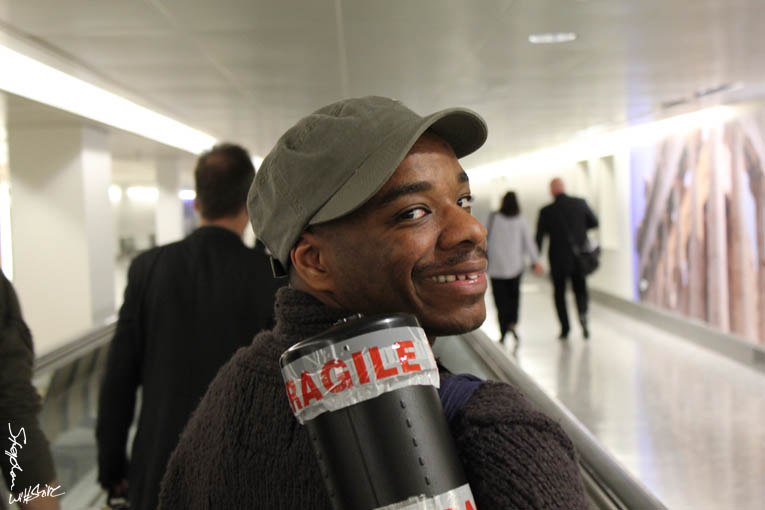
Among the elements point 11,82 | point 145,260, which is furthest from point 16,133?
point 145,260

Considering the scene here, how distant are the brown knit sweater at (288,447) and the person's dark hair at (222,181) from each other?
162 centimetres

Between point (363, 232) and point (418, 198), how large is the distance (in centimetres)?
7

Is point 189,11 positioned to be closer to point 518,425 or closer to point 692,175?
point 518,425

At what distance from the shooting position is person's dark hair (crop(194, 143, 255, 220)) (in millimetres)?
2488

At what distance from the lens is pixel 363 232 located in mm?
720

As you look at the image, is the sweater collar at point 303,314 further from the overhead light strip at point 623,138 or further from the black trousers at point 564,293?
the black trousers at point 564,293

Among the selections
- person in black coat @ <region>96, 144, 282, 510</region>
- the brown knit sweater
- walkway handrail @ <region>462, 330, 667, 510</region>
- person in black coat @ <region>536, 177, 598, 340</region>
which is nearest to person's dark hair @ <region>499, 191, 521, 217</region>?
person in black coat @ <region>536, 177, 598, 340</region>

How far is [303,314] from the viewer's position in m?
0.78

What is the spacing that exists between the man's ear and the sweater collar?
0.07 feet

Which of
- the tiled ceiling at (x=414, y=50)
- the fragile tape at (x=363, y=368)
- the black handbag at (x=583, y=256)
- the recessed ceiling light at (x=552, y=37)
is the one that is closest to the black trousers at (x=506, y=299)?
the black handbag at (x=583, y=256)

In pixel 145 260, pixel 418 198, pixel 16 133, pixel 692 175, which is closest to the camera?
pixel 418 198

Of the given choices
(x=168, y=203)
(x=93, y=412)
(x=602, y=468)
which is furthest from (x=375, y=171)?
(x=168, y=203)

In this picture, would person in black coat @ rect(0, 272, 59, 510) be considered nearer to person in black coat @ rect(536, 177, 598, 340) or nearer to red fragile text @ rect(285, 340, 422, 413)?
red fragile text @ rect(285, 340, 422, 413)

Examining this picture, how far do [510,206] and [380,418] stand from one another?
841 cm
